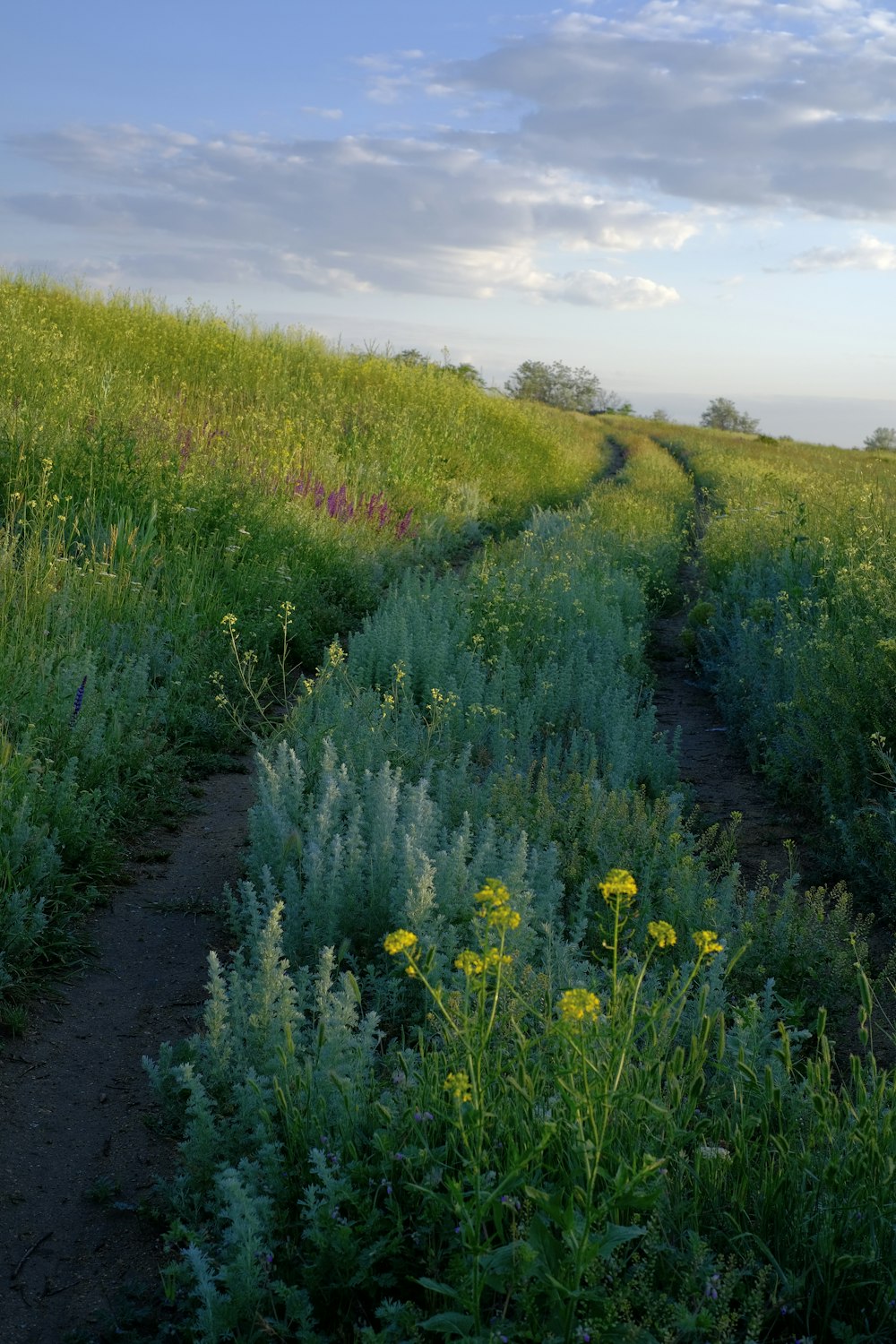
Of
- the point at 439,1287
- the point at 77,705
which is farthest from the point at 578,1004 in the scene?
the point at 77,705

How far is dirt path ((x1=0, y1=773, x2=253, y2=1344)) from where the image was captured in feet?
8.05

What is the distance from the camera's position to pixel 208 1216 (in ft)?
8.47

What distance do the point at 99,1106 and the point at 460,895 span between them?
126 cm

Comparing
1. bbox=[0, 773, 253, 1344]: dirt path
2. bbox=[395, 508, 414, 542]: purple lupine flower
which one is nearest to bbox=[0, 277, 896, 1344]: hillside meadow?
bbox=[0, 773, 253, 1344]: dirt path

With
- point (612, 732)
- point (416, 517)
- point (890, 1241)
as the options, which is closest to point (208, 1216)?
point (890, 1241)

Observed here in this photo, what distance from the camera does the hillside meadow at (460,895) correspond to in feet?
6.70

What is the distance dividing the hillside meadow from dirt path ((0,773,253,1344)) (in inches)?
5.1

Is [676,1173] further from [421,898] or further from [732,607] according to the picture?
[732,607]

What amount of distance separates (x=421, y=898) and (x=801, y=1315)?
155 cm

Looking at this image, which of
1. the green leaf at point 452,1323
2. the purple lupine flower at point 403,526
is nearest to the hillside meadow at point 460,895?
the green leaf at point 452,1323

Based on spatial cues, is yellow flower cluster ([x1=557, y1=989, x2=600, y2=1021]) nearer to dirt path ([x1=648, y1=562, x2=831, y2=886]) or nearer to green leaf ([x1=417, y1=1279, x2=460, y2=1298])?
green leaf ([x1=417, y1=1279, x2=460, y2=1298])

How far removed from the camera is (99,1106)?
3.05 meters

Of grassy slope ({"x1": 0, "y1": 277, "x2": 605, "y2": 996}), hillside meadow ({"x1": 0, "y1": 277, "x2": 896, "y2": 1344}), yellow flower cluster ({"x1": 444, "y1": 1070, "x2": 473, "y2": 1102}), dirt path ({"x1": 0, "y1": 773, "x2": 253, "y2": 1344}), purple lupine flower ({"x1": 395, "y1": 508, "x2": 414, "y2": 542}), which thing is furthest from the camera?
purple lupine flower ({"x1": 395, "y1": 508, "x2": 414, "y2": 542})

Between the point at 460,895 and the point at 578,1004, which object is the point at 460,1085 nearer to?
the point at 578,1004
